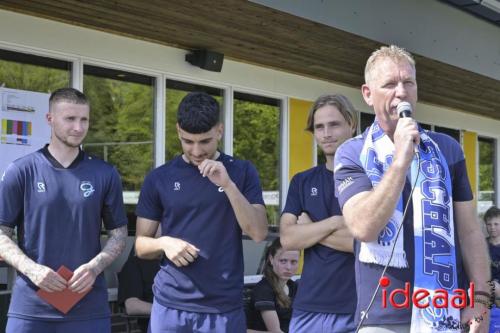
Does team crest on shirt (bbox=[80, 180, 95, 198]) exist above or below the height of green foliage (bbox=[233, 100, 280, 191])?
below

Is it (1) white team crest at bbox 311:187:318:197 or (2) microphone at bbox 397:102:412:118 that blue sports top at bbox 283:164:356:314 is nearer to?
(1) white team crest at bbox 311:187:318:197

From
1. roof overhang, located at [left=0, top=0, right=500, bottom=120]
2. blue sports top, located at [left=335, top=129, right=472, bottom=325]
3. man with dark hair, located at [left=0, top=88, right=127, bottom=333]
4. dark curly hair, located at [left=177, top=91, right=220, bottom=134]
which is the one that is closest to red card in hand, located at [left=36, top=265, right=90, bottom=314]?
man with dark hair, located at [left=0, top=88, right=127, bottom=333]

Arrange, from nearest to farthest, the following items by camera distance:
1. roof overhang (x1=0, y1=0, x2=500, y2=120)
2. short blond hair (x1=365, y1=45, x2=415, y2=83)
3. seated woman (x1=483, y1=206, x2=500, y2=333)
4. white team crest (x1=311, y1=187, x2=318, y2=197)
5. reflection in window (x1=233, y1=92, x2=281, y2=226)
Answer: short blond hair (x1=365, y1=45, x2=415, y2=83)
white team crest (x1=311, y1=187, x2=318, y2=197)
roof overhang (x1=0, y1=0, x2=500, y2=120)
seated woman (x1=483, y1=206, x2=500, y2=333)
reflection in window (x1=233, y1=92, x2=281, y2=226)

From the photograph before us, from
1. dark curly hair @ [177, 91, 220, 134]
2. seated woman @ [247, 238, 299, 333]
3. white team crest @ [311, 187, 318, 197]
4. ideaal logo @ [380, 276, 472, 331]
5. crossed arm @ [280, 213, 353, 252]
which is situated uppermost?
dark curly hair @ [177, 91, 220, 134]

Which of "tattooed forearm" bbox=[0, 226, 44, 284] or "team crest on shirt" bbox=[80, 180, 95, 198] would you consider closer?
"tattooed forearm" bbox=[0, 226, 44, 284]

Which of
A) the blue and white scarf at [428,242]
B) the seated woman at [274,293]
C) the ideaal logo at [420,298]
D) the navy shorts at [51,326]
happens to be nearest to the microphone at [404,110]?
the blue and white scarf at [428,242]

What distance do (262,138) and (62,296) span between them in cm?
565

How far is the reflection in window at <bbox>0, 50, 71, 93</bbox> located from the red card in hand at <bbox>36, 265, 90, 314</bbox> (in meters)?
3.17

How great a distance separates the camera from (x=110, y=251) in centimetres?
370

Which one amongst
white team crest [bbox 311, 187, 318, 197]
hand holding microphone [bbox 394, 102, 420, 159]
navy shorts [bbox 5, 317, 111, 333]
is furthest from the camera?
navy shorts [bbox 5, 317, 111, 333]

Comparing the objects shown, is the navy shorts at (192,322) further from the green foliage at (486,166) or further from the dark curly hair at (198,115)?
the green foliage at (486,166)

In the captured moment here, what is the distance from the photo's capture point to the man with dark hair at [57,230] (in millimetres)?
3463

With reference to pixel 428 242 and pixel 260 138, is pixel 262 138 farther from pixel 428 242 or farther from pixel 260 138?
pixel 428 242

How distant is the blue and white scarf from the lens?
2.23m
